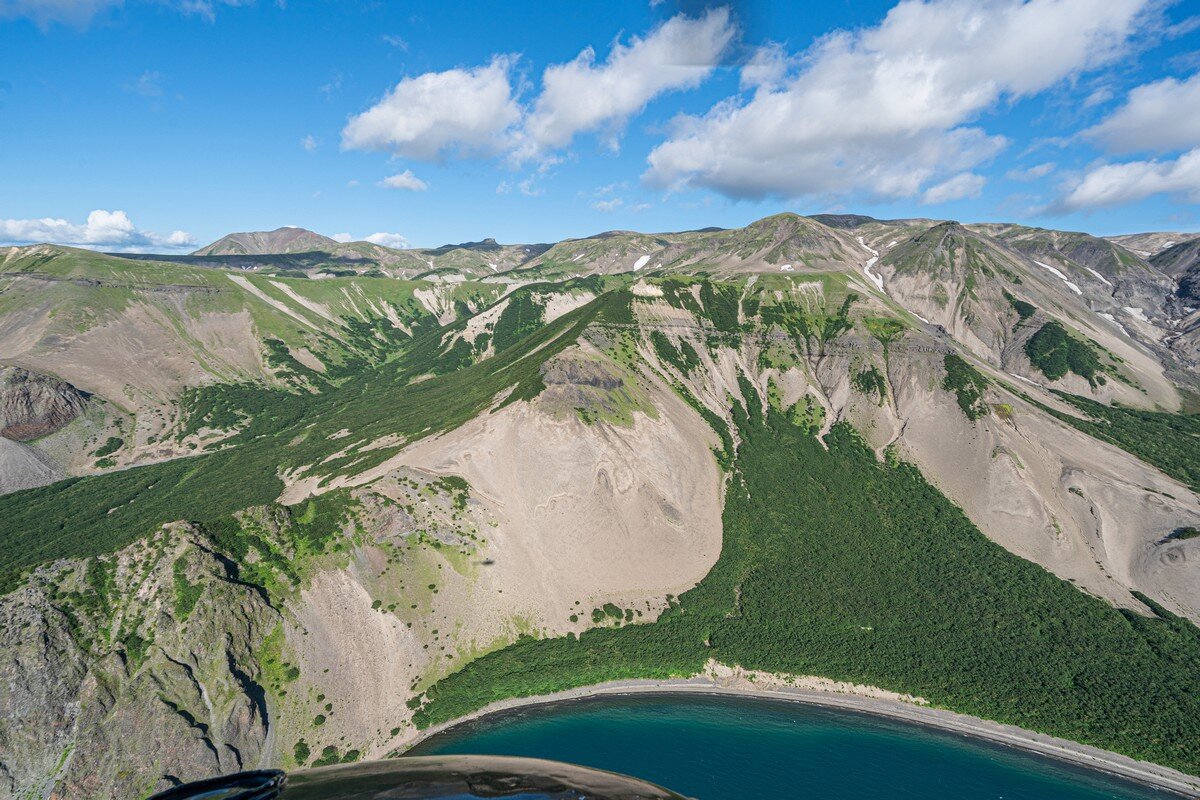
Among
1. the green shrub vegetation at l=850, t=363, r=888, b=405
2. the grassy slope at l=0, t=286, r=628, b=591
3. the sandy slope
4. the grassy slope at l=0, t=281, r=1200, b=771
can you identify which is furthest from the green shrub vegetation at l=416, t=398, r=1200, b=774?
the grassy slope at l=0, t=286, r=628, b=591

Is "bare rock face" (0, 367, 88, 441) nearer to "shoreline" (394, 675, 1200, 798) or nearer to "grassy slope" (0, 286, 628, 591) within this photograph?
"grassy slope" (0, 286, 628, 591)

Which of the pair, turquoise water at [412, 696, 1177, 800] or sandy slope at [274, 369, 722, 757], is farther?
sandy slope at [274, 369, 722, 757]

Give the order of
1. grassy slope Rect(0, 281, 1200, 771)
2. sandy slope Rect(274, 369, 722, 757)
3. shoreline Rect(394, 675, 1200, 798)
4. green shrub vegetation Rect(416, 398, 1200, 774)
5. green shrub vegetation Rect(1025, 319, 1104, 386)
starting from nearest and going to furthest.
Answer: shoreline Rect(394, 675, 1200, 798) < sandy slope Rect(274, 369, 722, 757) < green shrub vegetation Rect(416, 398, 1200, 774) < grassy slope Rect(0, 281, 1200, 771) < green shrub vegetation Rect(1025, 319, 1104, 386)

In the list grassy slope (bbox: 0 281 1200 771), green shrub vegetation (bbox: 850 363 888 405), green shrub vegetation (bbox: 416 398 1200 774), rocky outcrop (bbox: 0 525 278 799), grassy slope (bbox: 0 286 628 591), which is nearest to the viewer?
rocky outcrop (bbox: 0 525 278 799)

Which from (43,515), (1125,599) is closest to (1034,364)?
(1125,599)

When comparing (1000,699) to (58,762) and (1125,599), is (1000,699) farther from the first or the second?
(58,762)

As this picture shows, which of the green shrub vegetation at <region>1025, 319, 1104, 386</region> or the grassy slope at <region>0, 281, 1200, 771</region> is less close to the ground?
the green shrub vegetation at <region>1025, 319, 1104, 386</region>

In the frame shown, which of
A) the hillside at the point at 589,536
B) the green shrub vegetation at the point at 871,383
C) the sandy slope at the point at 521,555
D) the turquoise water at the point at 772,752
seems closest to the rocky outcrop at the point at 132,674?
the hillside at the point at 589,536

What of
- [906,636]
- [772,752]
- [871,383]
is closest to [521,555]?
[772,752]
